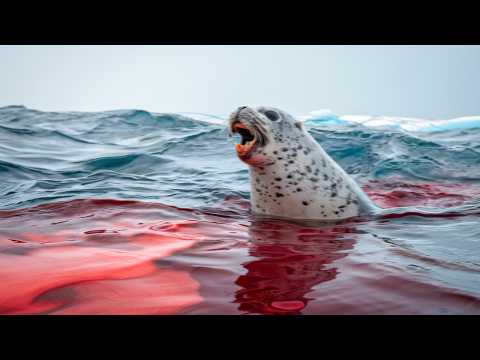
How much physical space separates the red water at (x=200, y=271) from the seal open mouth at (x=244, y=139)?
0.67 meters

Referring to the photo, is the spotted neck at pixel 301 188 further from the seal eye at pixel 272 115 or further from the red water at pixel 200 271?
the red water at pixel 200 271

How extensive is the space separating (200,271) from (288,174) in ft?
6.53

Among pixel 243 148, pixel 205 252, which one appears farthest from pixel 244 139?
pixel 205 252

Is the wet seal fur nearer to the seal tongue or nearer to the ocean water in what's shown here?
the seal tongue

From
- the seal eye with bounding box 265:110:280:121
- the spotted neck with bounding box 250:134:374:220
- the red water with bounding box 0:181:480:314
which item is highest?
the seal eye with bounding box 265:110:280:121

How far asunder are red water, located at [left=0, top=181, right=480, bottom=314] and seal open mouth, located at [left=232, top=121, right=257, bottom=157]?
0.67 metres

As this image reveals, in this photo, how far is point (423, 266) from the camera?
1.99 meters

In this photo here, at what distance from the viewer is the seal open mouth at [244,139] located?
3447mm

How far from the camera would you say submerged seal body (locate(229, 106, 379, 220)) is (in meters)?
3.51

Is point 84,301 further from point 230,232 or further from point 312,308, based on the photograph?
point 230,232

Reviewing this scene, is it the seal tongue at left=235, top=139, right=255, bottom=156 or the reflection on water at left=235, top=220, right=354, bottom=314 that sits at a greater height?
the seal tongue at left=235, top=139, right=255, bottom=156

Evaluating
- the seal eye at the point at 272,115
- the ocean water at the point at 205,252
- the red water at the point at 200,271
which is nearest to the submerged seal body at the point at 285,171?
the seal eye at the point at 272,115

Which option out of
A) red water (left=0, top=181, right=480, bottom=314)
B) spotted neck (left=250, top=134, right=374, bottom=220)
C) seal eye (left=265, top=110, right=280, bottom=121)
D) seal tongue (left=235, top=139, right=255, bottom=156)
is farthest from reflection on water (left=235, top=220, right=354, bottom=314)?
seal eye (left=265, top=110, right=280, bottom=121)
